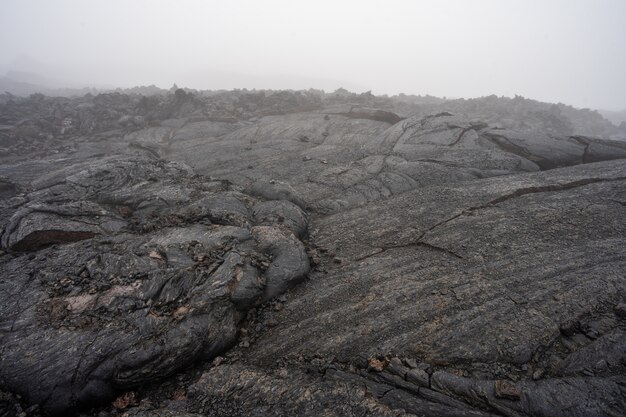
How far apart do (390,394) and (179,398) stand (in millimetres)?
3278

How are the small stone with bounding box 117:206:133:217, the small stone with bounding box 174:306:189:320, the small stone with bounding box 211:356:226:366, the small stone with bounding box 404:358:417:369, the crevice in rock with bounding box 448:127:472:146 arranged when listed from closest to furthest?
the small stone with bounding box 404:358:417:369 < the small stone with bounding box 211:356:226:366 < the small stone with bounding box 174:306:189:320 < the small stone with bounding box 117:206:133:217 < the crevice in rock with bounding box 448:127:472:146

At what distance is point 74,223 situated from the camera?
7.78 m

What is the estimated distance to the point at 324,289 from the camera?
682 cm

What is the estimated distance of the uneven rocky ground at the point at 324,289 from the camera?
469cm

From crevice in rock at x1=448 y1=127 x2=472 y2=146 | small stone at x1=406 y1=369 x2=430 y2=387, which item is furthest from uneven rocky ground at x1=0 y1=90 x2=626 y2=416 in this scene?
crevice in rock at x1=448 y1=127 x2=472 y2=146

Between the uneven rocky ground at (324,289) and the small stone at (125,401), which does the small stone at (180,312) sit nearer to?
the uneven rocky ground at (324,289)

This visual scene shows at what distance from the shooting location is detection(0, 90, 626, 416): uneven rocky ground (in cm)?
469

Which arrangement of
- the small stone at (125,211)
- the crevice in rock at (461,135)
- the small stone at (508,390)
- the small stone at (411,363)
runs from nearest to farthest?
1. the small stone at (508,390)
2. the small stone at (411,363)
3. the small stone at (125,211)
4. the crevice in rock at (461,135)

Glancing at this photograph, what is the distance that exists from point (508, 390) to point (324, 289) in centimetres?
363

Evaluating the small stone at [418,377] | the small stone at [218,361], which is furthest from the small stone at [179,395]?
the small stone at [418,377]

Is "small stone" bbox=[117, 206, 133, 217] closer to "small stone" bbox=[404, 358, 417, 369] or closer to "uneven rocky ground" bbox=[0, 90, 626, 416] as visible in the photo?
"uneven rocky ground" bbox=[0, 90, 626, 416]

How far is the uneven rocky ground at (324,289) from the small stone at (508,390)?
28 millimetres

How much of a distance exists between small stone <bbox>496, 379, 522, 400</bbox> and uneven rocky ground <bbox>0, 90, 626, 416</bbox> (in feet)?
0.09

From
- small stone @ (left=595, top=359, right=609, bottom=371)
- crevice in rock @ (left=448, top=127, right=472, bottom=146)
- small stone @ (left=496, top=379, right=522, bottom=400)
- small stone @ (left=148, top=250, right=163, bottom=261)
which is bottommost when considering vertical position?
small stone @ (left=496, top=379, right=522, bottom=400)
